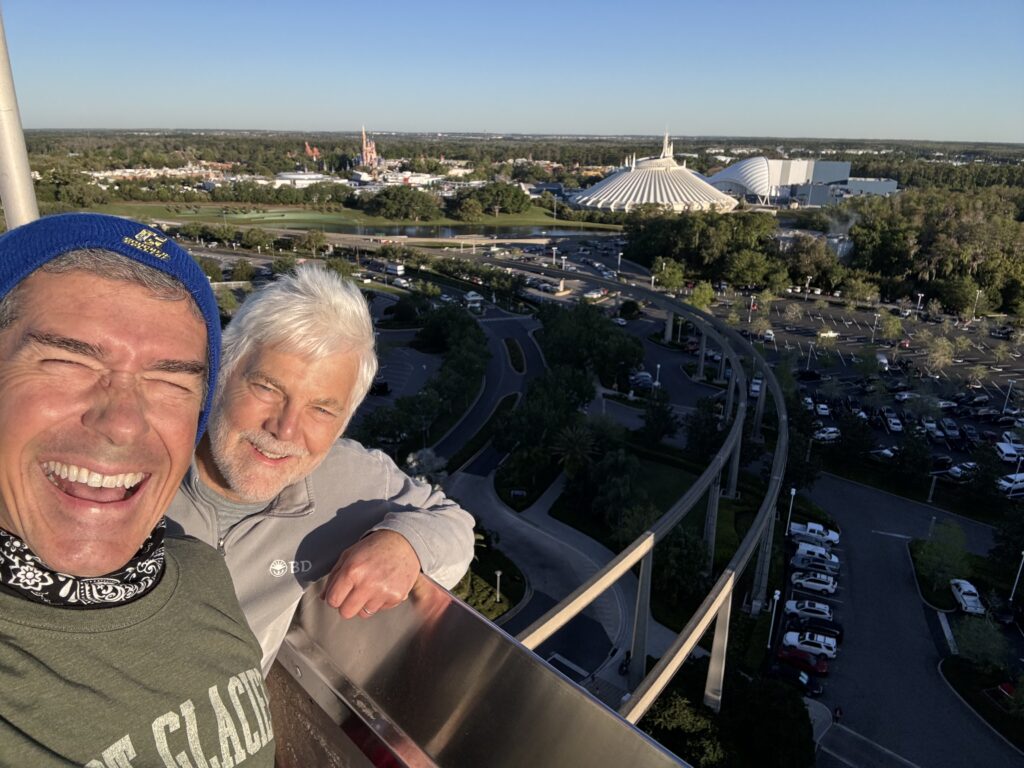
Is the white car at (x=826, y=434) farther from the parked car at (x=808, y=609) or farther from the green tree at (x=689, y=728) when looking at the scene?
the green tree at (x=689, y=728)

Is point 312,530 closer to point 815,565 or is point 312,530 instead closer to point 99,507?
point 99,507

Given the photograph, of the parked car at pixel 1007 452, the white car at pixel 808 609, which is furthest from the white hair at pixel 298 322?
the parked car at pixel 1007 452

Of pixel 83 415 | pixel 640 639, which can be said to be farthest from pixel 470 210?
pixel 83 415

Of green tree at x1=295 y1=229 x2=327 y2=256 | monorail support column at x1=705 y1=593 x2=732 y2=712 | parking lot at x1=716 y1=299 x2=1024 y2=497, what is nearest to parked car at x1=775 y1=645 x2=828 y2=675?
monorail support column at x1=705 y1=593 x2=732 y2=712

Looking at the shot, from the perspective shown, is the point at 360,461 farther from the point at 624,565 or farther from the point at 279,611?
the point at 624,565

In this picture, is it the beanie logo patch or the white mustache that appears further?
the white mustache

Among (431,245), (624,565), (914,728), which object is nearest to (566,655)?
(914,728)

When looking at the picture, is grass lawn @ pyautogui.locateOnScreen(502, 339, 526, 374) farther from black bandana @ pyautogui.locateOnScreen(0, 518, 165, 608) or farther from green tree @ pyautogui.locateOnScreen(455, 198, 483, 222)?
green tree @ pyautogui.locateOnScreen(455, 198, 483, 222)
